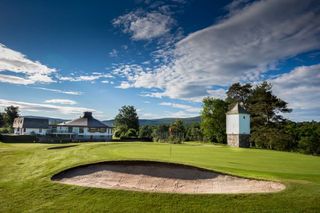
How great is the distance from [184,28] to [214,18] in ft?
7.52

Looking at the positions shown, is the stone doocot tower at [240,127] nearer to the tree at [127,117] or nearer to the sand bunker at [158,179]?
the sand bunker at [158,179]

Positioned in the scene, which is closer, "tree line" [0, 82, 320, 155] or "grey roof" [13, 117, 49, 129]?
"tree line" [0, 82, 320, 155]

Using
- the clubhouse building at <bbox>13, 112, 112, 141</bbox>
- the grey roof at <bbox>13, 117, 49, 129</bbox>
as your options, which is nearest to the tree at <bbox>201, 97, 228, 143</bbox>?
the clubhouse building at <bbox>13, 112, 112, 141</bbox>

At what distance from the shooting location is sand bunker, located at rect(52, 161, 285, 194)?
9.29m

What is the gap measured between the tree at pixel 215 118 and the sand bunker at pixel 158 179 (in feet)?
147

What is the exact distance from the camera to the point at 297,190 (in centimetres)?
843

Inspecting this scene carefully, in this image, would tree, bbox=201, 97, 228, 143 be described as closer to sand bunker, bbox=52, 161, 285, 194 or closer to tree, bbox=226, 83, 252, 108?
tree, bbox=226, 83, 252, 108

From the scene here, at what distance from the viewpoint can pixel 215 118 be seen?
55.2 m

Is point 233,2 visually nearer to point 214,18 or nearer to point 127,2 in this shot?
point 214,18

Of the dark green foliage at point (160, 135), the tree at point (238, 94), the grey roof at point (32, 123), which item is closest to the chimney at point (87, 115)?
the grey roof at point (32, 123)

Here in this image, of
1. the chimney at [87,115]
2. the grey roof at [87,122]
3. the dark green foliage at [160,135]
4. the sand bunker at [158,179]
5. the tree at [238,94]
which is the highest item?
the tree at [238,94]

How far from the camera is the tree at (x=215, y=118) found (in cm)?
5497

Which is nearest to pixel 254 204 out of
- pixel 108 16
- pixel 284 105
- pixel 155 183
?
pixel 155 183

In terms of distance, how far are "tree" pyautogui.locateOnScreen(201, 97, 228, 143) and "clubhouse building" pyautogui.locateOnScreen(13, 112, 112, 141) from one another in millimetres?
22582
